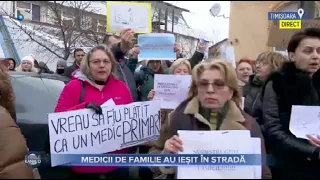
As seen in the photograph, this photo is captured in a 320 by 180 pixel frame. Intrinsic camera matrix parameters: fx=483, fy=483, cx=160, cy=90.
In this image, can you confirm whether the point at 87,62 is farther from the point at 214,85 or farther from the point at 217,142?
the point at 217,142

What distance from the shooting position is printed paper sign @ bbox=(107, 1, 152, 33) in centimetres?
512

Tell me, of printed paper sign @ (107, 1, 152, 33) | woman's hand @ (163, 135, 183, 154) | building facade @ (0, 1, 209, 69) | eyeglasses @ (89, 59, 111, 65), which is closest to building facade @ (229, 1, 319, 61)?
building facade @ (0, 1, 209, 69)

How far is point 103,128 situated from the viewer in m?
3.76

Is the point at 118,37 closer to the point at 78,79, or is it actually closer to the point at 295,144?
the point at 78,79

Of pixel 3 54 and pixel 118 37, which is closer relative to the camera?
pixel 118 37

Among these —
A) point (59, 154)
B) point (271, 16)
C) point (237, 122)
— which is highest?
point (271, 16)

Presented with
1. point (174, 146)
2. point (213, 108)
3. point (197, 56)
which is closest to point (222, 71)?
point (213, 108)

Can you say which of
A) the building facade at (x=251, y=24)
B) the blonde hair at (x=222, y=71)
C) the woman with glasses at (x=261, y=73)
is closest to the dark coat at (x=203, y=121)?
the blonde hair at (x=222, y=71)

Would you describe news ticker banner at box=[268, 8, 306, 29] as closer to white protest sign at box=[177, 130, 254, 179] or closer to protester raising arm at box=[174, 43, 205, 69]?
protester raising arm at box=[174, 43, 205, 69]

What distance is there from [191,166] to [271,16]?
211 inches

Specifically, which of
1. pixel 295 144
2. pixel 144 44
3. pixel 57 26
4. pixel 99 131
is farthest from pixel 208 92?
pixel 57 26

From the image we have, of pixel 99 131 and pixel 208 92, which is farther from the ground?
pixel 208 92

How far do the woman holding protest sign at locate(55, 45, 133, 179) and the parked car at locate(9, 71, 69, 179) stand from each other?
0.44 m

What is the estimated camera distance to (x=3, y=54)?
632 cm
